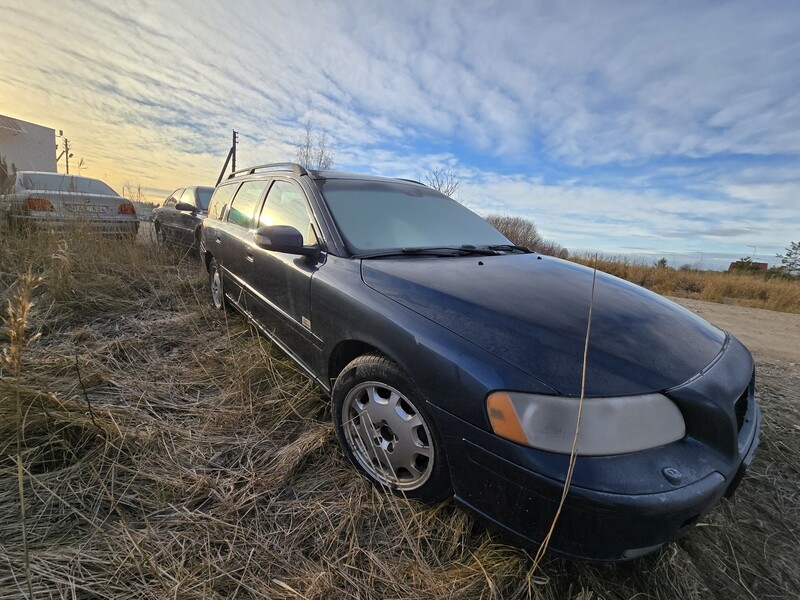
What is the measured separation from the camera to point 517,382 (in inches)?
46.7

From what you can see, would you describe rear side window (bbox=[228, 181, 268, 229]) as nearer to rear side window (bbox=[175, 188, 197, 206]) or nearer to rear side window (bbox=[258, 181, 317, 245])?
rear side window (bbox=[258, 181, 317, 245])

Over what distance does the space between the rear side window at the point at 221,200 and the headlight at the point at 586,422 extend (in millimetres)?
3566

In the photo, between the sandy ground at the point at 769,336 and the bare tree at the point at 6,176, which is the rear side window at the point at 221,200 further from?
the sandy ground at the point at 769,336

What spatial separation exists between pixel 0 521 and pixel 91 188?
22.1ft

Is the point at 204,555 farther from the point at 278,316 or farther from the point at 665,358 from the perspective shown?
the point at 665,358

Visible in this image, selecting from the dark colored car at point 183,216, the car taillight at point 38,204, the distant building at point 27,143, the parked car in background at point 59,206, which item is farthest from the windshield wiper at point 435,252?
the distant building at point 27,143

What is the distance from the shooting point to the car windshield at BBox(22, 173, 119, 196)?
5234 millimetres

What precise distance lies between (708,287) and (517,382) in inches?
652

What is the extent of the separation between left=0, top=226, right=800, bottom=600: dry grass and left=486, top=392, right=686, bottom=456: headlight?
380 mm

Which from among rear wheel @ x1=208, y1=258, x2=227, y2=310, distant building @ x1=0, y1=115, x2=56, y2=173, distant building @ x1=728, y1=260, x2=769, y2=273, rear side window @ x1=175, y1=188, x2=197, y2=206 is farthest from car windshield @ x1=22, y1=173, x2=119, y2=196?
distant building @ x1=728, y1=260, x2=769, y2=273

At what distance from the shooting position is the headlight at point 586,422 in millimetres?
1117

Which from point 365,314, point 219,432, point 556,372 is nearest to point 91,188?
point 219,432

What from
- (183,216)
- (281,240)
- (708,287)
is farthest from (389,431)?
(708,287)

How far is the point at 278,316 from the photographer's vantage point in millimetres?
2510
